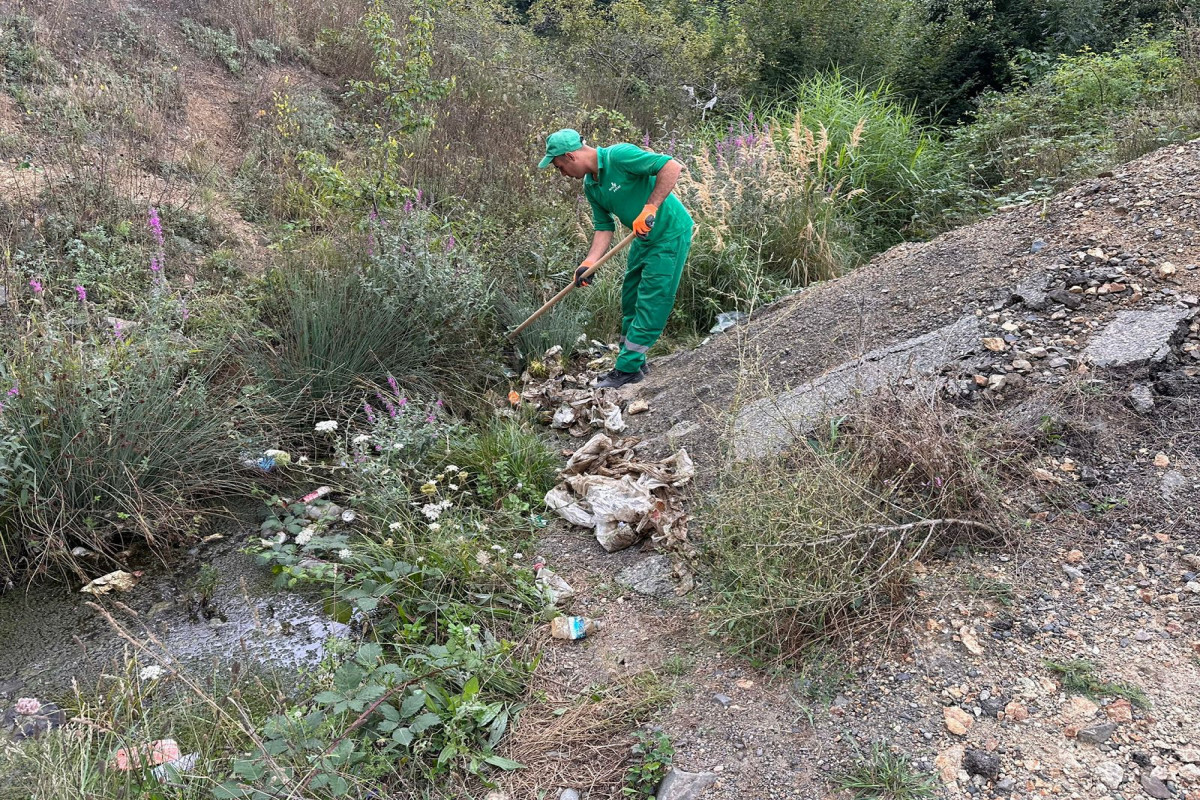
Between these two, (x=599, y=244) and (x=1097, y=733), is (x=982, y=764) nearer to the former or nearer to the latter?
(x=1097, y=733)

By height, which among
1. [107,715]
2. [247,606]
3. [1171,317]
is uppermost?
[1171,317]

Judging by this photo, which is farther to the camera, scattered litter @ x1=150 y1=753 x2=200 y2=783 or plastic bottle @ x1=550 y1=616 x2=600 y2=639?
plastic bottle @ x1=550 y1=616 x2=600 y2=639

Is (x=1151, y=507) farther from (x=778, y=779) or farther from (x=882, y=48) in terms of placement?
(x=882, y=48)

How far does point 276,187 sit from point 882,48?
7.44 meters

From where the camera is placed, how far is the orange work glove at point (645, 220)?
4.16 m

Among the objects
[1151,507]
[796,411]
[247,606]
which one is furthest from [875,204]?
[247,606]

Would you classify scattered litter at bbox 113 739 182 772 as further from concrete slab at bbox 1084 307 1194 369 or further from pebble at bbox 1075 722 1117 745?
concrete slab at bbox 1084 307 1194 369

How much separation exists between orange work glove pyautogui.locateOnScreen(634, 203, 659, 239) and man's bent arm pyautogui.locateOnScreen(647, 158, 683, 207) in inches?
1.4

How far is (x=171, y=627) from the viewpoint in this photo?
3021mm

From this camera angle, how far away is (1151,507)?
2.47 meters

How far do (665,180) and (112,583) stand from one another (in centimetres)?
332


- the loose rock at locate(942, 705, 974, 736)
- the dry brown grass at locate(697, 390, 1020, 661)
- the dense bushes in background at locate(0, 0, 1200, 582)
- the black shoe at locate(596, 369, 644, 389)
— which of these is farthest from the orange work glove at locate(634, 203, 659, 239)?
the loose rock at locate(942, 705, 974, 736)

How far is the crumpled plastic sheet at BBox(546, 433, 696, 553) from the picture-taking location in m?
3.09

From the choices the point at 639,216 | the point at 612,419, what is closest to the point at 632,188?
the point at 639,216
